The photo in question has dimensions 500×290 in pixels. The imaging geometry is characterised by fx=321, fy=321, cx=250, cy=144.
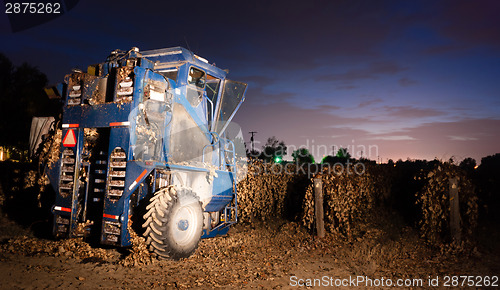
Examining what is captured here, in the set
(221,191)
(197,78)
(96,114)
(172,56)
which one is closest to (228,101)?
(197,78)

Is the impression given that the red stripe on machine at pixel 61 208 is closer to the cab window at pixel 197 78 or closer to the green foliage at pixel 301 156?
the cab window at pixel 197 78

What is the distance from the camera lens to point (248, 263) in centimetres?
624

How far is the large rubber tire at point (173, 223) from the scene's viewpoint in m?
5.48

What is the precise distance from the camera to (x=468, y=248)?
22.9 feet

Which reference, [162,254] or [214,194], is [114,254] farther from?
[214,194]

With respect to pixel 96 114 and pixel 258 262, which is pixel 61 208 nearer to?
pixel 96 114

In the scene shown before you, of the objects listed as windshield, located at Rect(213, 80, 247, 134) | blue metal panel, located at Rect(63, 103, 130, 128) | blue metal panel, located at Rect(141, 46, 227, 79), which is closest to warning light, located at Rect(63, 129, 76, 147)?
blue metal panel, located at Rect(63, 103, 130, 128)

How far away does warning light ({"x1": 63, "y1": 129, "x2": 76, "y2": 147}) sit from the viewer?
20.7ft

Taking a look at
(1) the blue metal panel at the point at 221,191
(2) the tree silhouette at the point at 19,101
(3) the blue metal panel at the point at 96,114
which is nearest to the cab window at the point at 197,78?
(3) the blue metal panel at the point at 96,114

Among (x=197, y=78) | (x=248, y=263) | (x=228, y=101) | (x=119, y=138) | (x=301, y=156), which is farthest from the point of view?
(x=301, y=156)

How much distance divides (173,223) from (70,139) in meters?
A: 2.69

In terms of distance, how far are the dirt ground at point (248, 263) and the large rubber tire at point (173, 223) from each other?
305mm

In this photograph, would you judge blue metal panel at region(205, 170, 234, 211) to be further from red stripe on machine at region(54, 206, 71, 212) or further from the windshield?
red stripe on machine at region(54, 206, 71, 212)

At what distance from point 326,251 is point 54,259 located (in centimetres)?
548
